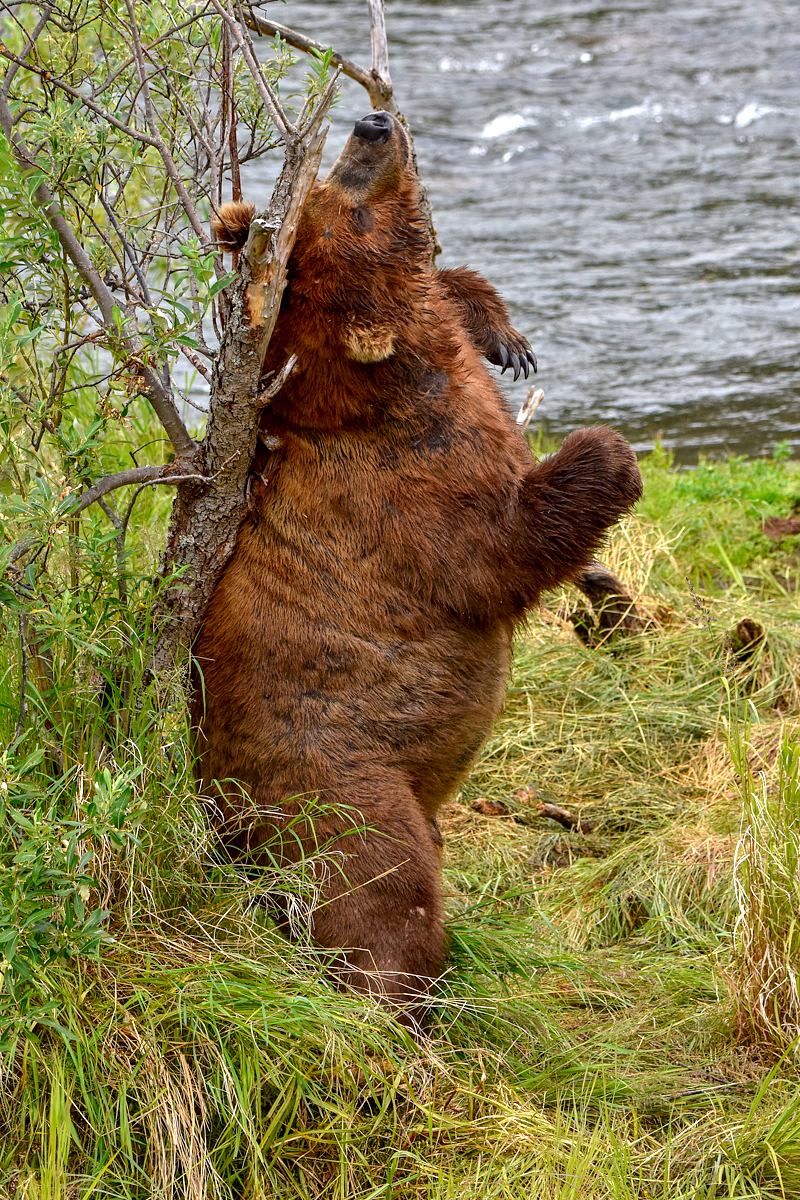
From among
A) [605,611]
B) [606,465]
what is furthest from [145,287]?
[605,611]

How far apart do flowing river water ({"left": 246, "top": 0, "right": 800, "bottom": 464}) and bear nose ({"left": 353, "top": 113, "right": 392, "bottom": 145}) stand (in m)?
4.87

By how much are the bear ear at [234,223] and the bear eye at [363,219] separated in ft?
0.93

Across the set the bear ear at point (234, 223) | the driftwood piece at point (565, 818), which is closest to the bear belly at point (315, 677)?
the bear ear at point (234, 223)

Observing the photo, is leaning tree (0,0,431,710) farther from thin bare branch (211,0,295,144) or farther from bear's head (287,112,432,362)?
Result: bear's head (287,112,432,362)

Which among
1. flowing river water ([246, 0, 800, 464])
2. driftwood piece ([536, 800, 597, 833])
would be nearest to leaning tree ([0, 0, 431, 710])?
driftwood piece ([536, 800, 597, 833])

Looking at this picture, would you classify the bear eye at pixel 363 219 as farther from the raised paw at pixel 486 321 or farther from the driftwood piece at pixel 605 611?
the driftwood piece at pixel 605 611

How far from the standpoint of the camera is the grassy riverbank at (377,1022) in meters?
2.56

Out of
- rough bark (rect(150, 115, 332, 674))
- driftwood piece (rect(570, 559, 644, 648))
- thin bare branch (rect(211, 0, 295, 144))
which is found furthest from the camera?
driftwood piece (rect(570, 559, 644, 648))

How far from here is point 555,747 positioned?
495 cm

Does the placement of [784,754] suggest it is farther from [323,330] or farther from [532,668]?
[532,668]

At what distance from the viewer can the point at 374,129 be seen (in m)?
3.31

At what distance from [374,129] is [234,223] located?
0.45m

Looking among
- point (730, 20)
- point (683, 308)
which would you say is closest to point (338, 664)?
point (683, 308)

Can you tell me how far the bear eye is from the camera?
3305mm
